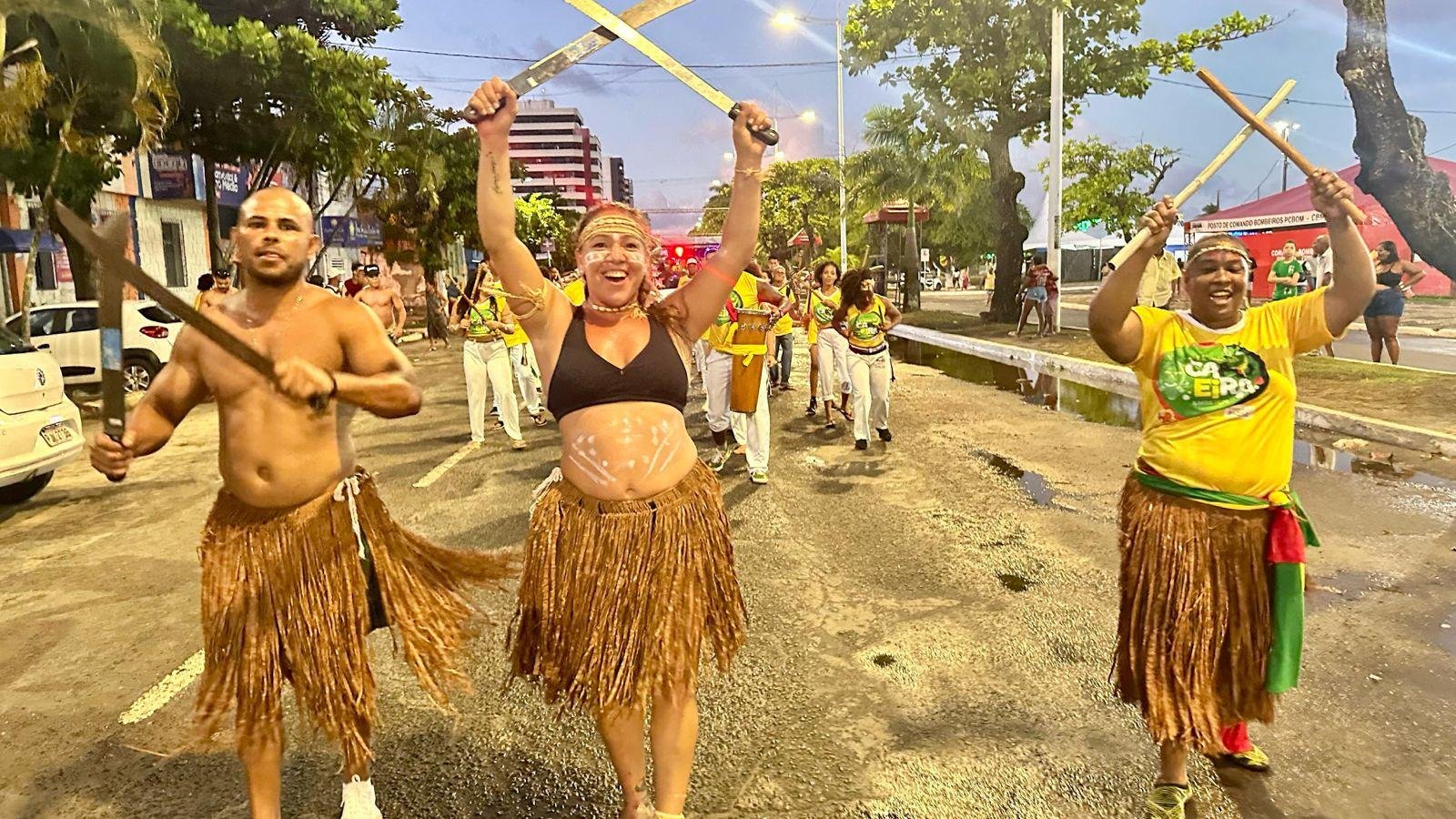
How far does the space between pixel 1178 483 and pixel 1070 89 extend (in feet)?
75.0

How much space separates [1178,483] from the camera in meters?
2.97

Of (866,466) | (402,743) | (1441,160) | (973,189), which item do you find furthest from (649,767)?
(973,189)

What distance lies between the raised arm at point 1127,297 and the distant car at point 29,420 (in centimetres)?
758

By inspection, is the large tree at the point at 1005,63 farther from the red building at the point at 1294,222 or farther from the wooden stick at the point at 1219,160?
the wooden stick at the point at 1219,160

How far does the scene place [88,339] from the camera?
1323 cm

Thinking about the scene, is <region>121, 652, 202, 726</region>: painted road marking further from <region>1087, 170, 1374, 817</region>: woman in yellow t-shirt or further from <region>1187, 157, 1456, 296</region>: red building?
<region>1187, 157, 1456, 296</region>: red building

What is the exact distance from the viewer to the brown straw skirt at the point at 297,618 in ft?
8.73

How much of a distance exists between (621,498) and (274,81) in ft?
59.2

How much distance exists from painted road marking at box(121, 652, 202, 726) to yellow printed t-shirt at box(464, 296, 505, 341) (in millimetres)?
5326

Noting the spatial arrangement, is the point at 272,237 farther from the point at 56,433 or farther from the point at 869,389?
the point at 869,389

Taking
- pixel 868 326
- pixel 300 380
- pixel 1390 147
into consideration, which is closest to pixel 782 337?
pixel 868 326

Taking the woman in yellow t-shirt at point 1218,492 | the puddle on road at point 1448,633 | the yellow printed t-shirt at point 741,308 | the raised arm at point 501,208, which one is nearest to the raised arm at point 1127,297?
the woman in yellow t-shirt at point 1218,492

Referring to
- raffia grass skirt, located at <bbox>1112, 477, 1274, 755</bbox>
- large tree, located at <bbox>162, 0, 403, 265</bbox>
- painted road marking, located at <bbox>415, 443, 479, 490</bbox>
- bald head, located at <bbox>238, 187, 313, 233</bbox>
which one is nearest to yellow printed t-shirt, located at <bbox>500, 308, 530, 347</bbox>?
painted road marking, located at <bbox>415, 443, 479, 490</bbox>

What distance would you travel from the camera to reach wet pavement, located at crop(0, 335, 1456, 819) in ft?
10.2
